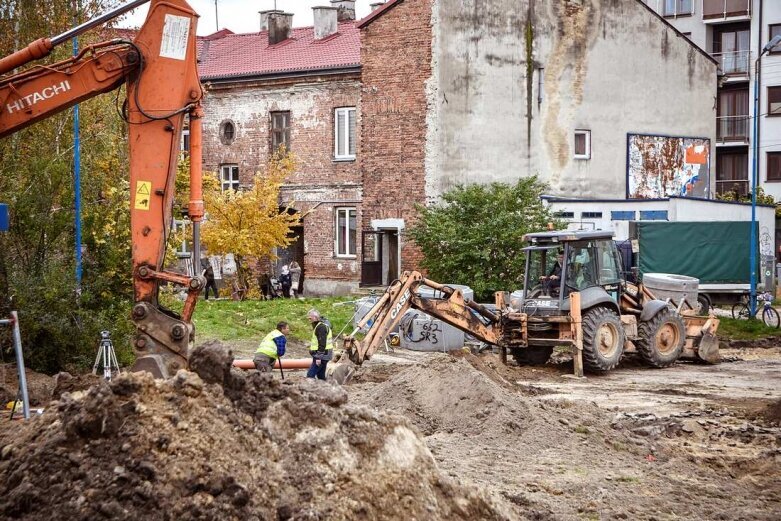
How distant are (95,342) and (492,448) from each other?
7649 millimetres

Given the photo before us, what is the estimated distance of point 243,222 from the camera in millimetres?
35344

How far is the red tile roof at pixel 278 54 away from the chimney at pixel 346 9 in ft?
4.46

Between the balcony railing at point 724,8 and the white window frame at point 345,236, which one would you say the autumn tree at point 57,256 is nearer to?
the white window frame at point 345,236

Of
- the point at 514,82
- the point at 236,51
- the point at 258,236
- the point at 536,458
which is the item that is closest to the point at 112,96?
the point at 258,236

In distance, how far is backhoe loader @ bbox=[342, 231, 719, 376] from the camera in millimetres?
21328

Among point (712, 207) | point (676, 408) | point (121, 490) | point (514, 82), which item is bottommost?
point (676, 408)

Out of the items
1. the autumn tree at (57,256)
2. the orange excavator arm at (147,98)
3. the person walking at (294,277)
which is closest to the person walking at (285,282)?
the person walking at (294,277)

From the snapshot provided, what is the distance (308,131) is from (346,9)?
928cm

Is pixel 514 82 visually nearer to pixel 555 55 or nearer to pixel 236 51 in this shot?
pixel 555 55

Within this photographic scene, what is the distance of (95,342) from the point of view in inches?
727

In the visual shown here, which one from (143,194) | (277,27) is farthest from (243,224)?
(143,194)

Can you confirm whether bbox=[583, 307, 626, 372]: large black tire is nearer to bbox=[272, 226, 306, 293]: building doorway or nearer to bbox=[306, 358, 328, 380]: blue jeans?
bbox=[306, 358, 328, 380]: blue jeans

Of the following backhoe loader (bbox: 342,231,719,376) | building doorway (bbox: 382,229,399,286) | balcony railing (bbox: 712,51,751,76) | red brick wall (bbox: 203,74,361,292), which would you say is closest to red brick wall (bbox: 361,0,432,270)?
building doorway (bbox: 382,229,399,286)

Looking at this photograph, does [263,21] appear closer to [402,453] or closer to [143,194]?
[143,194]
